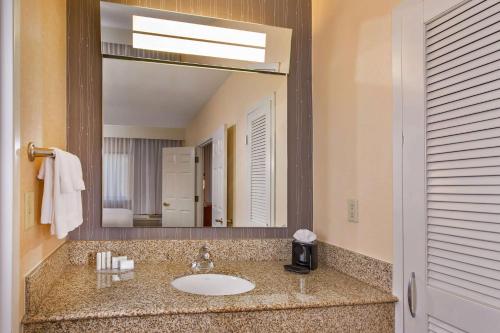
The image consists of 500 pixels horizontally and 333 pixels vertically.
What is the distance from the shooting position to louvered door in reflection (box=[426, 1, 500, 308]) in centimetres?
110

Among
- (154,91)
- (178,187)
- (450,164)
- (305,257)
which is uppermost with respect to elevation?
(154,91)

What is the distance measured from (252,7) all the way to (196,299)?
1.64 m

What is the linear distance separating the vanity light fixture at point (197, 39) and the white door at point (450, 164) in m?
0.88

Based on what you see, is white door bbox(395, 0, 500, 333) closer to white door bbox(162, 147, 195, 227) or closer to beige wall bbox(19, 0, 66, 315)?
white door bbox(162, 147, 195, 227)

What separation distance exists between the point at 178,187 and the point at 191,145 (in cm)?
24

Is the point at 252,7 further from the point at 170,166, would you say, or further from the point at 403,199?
the point at 403,199

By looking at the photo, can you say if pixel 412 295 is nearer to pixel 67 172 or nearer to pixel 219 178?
pixel 219 178

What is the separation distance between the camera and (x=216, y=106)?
2.15 m

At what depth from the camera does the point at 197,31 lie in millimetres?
2080

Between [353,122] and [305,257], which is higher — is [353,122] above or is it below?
above

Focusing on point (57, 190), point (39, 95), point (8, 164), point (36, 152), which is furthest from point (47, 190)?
point (39, 95)

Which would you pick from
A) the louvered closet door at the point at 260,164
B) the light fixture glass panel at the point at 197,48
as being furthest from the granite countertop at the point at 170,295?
the light fixture glass panel at the point at 197,48

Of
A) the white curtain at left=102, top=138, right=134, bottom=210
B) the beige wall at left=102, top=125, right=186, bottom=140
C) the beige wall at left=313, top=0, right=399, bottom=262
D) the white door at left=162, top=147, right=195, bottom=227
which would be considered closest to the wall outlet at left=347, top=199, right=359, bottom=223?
the beige wall at left=313, top=0, right=399, bottom=262

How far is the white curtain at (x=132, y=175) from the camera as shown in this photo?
6.57 feet
